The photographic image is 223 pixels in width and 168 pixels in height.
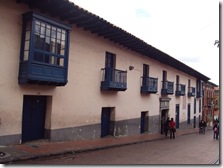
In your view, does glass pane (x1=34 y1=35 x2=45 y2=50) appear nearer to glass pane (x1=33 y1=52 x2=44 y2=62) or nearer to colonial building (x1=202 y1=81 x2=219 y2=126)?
glass pane (x1=33 y1=52 x2=44 y2=62)

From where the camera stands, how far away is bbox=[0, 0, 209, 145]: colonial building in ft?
30.3

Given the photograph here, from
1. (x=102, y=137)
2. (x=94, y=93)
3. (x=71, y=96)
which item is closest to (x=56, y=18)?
(x=71, y=96)

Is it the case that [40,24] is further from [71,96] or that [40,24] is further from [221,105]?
[221,105]

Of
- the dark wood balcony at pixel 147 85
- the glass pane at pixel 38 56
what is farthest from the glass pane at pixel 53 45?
the dark wood balcony at pixel 147 85

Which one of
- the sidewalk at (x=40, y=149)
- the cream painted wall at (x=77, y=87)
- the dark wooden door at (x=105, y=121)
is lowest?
the sidewalk at (x=40, y=149)

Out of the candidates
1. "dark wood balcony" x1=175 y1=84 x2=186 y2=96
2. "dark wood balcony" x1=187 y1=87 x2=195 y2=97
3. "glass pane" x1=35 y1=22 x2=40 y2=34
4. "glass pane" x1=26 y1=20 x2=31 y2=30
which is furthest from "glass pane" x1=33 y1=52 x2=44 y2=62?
"dark wood balcony" x1=187 y1=87 x2=195 y2=97

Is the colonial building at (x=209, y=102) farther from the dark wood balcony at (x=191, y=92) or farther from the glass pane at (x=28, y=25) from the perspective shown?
the glass pane at (x=28, y=25)

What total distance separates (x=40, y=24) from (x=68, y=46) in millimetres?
1477

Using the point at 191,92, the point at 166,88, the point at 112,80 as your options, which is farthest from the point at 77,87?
the point at 191,92

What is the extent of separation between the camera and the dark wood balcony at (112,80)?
44.6ft

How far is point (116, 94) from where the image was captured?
15164 mm

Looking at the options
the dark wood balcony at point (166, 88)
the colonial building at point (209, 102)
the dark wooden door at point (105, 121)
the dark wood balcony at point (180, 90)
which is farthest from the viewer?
the colonial building at point (209, 102)

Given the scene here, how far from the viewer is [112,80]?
45.7 ft

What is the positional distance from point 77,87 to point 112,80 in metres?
2.34
